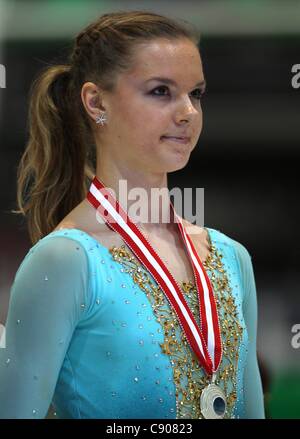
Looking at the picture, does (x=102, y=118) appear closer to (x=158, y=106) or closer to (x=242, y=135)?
(x=158, y=106)

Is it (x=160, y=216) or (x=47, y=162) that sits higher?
(x=47, y=162)

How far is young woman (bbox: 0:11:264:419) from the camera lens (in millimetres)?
1460

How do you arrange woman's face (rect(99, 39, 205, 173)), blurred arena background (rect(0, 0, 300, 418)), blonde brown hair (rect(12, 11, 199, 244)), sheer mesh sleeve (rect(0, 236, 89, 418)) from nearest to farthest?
sheer mesh sleeve (rect(0, 236, 89, 418))
woman's face (rect(99, 39, 205, 173))
blonde brown hair (rect(12, 11, 199, 244))
blurred arena background (rect(0, 0, 300, 418))

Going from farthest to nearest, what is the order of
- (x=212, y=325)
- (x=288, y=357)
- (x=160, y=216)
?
(x=288, y=357) < (x=160, y=216) < (x=212, y=325)

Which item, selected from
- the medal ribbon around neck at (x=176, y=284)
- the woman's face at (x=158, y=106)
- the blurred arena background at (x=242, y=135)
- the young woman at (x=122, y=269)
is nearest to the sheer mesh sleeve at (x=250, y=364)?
the young woman at (x=122, y=269)

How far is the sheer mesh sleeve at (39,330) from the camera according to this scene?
144 centimetres

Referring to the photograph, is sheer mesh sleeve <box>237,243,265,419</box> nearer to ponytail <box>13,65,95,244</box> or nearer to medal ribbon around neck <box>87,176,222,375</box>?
medal ribbon around neck <box>87,176,222,375</box>

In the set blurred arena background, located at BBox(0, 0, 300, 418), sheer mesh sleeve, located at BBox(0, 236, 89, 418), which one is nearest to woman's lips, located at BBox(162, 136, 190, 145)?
sheer mesh sleeve, located at BBox(0, 236, 89, 418)

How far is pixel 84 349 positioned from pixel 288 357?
3.10 ft

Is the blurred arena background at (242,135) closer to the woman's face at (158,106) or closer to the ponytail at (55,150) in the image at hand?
the ponytail at (55,150)

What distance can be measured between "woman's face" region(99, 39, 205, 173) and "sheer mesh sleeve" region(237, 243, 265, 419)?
33cm

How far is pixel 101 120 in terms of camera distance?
1629mm
